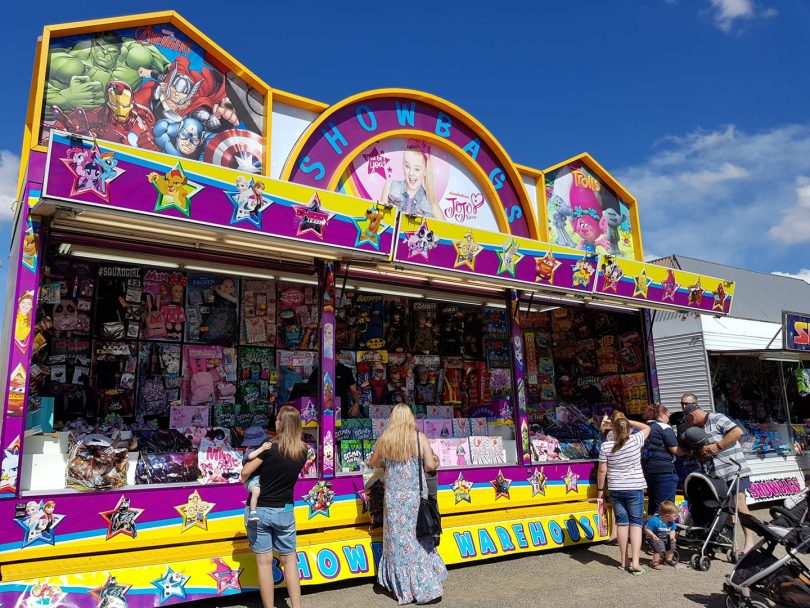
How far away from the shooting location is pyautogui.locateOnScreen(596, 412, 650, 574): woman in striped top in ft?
20.5

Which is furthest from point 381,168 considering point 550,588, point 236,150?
point 550,588

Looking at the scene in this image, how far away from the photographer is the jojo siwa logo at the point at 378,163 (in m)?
7.62

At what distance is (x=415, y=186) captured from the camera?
7.98m

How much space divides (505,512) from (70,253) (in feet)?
18.1

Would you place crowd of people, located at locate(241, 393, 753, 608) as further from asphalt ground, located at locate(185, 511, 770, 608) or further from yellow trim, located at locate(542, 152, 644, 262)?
yellow trim, located at locate(542, 152, 644, 262)

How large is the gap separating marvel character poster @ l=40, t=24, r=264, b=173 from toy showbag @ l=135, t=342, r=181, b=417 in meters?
2.36

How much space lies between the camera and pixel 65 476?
17.1 ft

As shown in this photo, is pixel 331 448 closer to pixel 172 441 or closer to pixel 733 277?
pixel 172 441

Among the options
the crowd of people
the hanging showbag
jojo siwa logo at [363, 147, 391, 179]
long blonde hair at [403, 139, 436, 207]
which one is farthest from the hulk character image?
the hanging showbag

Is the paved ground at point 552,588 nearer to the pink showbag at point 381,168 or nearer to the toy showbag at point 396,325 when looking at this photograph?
the toy showbag at point 396,325

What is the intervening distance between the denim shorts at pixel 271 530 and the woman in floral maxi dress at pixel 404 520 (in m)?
1.06

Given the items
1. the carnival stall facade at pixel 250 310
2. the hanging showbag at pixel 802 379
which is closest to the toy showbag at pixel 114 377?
the carnival stall facade at pixel 250 310

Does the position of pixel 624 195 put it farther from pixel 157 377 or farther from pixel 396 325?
pixel 157 377

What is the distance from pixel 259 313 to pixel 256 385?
924 mm
